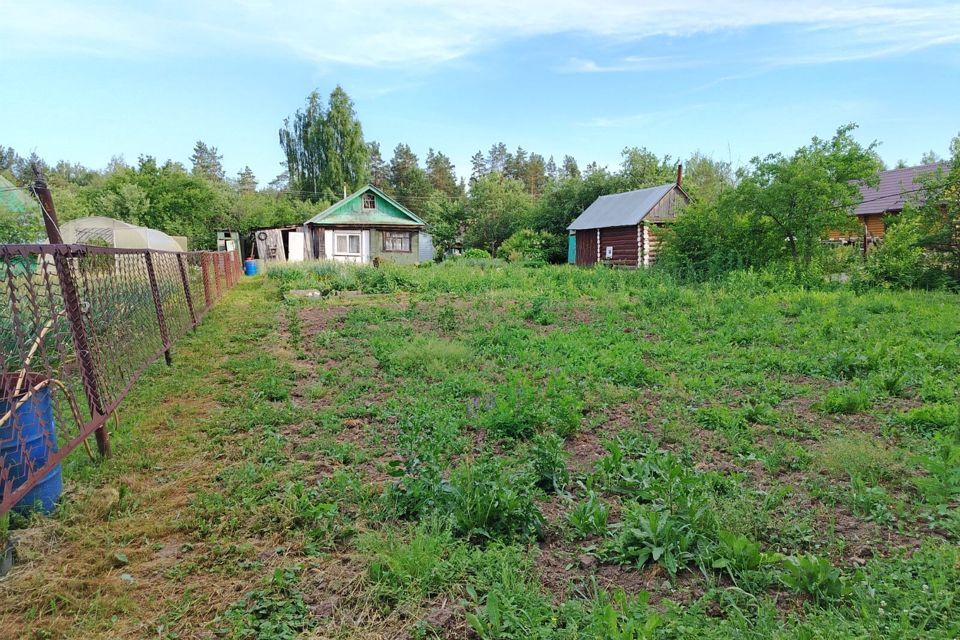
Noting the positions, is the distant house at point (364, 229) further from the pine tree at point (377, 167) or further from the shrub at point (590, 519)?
the pine tree at point (377, 167)

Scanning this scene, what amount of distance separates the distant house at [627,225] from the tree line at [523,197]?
79.3 inches

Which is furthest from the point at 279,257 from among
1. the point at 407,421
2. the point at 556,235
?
the point at 407,421

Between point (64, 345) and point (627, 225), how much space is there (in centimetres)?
2034

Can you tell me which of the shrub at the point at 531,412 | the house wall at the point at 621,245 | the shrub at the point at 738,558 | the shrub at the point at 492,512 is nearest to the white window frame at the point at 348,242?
the house wall at the point at 621,245

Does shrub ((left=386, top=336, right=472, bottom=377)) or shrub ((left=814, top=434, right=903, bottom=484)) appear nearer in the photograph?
shrub ((left=814, top=434, right=903, bottom=484))

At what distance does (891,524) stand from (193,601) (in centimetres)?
342

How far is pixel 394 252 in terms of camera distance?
2591cm

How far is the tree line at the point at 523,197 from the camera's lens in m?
12.3

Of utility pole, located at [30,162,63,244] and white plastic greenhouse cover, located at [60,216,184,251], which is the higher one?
white plastic greenhouse cover, located at [60,216,184,251]

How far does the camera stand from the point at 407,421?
13.4 feet

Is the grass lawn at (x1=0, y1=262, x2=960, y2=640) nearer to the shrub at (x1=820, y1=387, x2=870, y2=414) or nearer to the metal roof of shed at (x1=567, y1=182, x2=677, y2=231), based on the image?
the shrub at (x1=820, y1=387, x2=870, y2=414)

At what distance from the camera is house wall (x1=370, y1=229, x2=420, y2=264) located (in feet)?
83.6

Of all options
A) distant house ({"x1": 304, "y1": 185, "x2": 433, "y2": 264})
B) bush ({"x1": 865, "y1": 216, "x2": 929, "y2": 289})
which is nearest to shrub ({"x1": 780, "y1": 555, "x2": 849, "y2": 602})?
bush ({"x1": 865, "y1": 216, "x2": 929, "y2": 289})

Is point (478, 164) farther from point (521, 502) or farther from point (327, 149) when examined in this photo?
point (521, 502)
